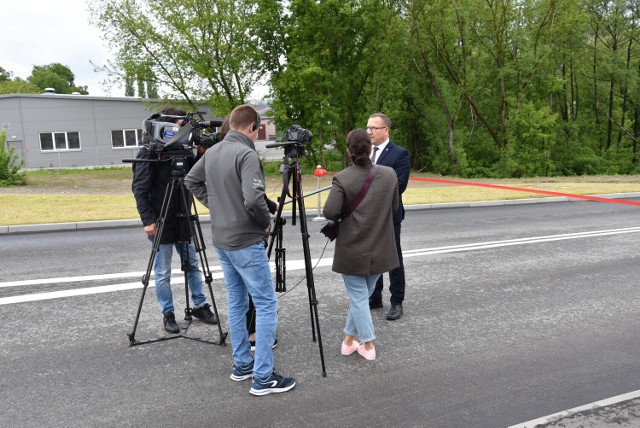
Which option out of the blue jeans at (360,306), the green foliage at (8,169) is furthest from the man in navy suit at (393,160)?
Answer: the green foliage at (8,169)

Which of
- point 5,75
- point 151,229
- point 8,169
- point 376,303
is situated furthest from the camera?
point 5,75

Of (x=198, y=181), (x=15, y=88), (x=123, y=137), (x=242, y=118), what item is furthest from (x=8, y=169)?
(x=15, y=88)

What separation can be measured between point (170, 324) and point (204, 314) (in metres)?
0.38

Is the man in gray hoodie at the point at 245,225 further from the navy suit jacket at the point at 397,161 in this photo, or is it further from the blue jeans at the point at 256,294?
the navy suit jacket at the point at 397,161

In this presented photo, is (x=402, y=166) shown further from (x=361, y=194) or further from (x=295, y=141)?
(x=295, y=141)

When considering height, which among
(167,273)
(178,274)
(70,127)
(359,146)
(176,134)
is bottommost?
(178,274)

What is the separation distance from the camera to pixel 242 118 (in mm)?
3611

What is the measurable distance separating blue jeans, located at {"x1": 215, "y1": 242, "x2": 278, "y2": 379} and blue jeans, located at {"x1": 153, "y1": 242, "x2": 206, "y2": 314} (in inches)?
46.5

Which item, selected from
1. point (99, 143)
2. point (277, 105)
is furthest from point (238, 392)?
point (99, 143)

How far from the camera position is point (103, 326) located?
195 inches

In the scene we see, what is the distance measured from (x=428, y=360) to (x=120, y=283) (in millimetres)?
4036

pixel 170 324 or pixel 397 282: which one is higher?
pixel 397 282

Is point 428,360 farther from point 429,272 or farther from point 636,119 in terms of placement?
point 636,119

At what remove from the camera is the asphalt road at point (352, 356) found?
3.45 m
